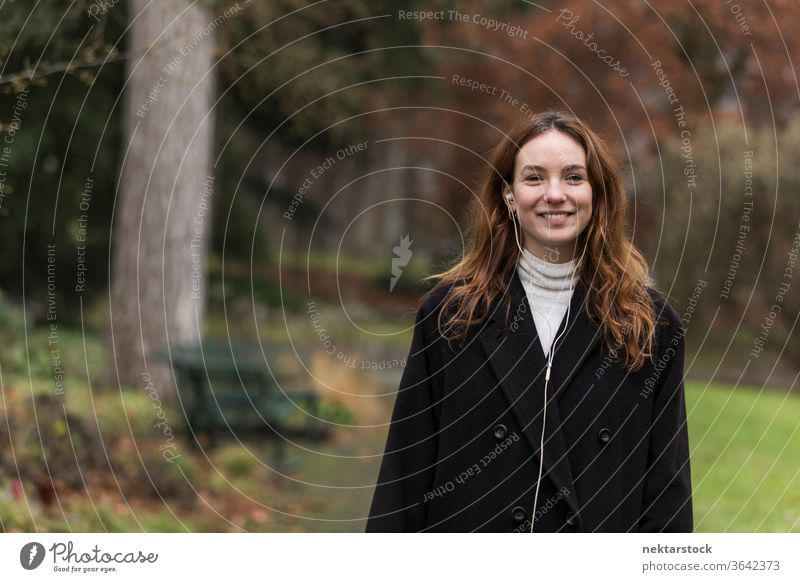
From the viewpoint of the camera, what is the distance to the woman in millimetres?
3580

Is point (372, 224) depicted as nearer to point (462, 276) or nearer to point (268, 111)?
point (268, 111)

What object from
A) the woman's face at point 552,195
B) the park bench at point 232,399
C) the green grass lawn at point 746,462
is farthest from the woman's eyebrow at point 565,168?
the park bench at point 232,399

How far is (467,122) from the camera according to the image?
2495 centimetres

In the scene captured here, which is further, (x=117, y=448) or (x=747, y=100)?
(x=747, y=100)

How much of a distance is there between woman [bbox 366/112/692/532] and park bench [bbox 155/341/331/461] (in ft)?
21.4

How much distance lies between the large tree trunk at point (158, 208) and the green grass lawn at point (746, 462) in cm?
532

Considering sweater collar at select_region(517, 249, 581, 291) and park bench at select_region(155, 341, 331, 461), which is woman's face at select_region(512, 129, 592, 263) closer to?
sweater collar at select_region(517, 249, 581, 291)

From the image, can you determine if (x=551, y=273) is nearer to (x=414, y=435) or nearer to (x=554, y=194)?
(x=554, y=194)

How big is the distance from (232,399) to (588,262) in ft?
25.5

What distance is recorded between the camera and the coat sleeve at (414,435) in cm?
362

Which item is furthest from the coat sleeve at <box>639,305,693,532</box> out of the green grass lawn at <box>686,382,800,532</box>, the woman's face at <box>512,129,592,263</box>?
the green grass lawn at <box>686,382,800,532</box>
